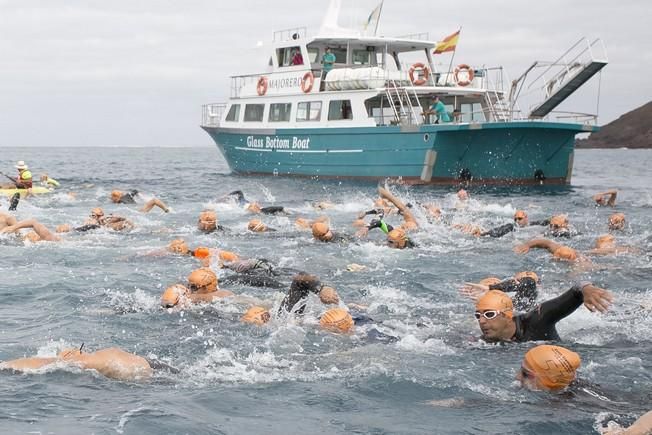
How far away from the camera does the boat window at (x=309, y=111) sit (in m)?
32.8

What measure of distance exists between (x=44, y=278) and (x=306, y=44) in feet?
74.4

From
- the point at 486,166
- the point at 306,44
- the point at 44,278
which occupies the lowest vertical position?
the point at 44,278

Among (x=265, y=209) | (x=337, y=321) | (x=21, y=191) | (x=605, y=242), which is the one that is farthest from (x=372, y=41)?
(x=337, y=321)

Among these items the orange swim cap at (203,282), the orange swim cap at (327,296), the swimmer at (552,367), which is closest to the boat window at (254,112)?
the orange swim cap at (203,282)

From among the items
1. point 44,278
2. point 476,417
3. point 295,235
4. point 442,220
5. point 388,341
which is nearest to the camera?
point 476,417

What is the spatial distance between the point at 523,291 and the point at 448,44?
24.3 meters

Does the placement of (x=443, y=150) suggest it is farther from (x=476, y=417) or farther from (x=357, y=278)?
(x=476, y=417)

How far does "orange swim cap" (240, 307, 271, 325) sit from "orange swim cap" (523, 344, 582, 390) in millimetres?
3651

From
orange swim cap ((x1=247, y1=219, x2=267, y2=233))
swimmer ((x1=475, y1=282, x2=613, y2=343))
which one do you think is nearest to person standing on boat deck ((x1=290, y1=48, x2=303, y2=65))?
orange swim cap ((x1=247, y1=219, x2=267, y2=233))

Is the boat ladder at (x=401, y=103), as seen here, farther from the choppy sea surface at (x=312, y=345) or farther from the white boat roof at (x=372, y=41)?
the choppy sea surface at (x=312, y=345)

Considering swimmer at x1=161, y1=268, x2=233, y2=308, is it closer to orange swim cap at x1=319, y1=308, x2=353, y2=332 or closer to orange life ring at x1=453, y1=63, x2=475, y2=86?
orange swim cap at x1=319, y1=308, x2=353, y2=332

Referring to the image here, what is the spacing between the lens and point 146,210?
20.9 metres

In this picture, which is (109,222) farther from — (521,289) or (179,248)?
(521,289)

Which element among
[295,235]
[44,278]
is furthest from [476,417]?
[295,235]
